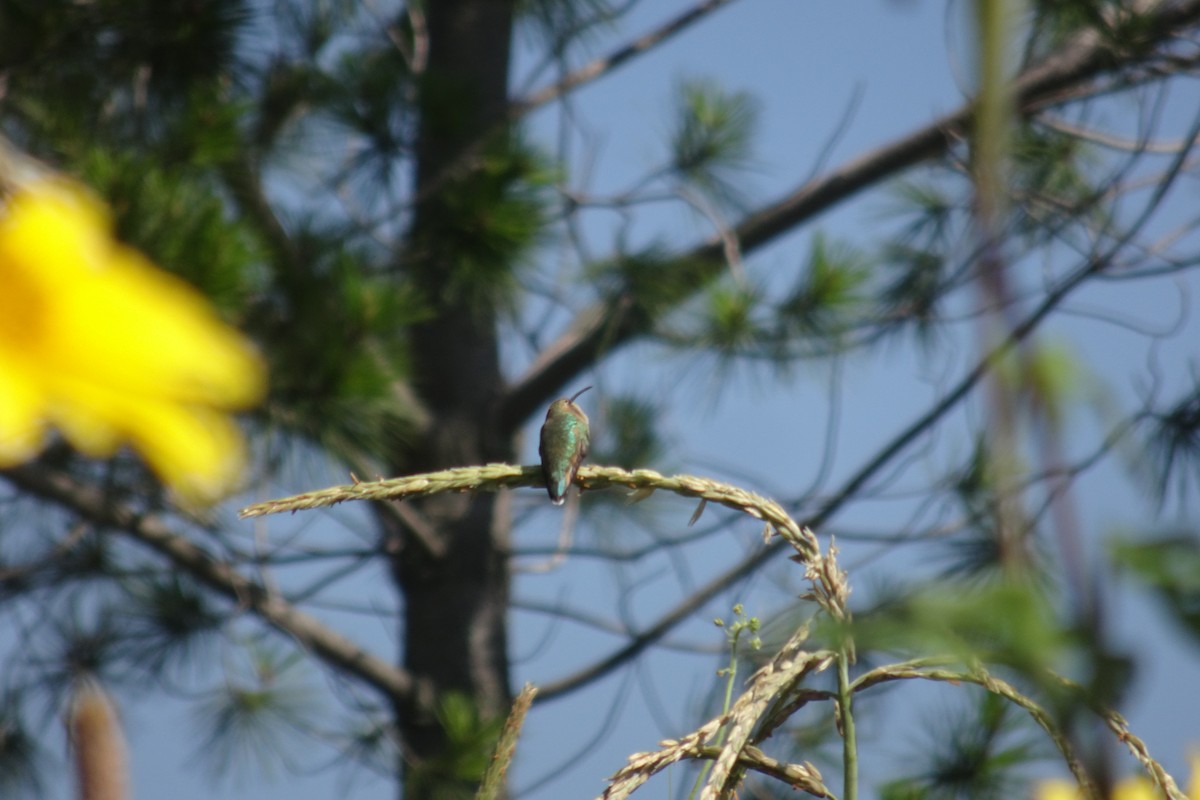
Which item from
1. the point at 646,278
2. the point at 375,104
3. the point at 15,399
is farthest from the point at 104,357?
the point at 375,104

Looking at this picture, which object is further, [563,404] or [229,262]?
[229,262]

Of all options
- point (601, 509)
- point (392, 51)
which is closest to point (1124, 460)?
point (392, 51)

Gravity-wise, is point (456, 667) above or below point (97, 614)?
below

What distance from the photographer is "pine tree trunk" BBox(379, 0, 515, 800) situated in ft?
6.11

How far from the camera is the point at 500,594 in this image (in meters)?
1.99

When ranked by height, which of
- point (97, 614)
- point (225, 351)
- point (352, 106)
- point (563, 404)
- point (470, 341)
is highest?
point (352, 106)

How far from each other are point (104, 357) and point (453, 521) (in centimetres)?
188

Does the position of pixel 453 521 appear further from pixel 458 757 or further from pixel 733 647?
pixel 733 647

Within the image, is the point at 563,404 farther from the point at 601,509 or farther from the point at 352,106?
the point at 601,509

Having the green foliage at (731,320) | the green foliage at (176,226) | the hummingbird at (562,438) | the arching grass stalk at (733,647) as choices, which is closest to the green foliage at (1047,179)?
the green foliage at (731,320)

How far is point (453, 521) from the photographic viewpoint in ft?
6.39

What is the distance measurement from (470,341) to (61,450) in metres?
0.62

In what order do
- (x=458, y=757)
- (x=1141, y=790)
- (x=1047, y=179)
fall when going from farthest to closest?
(x=1047, y=179), (x=458, y=757), (x=1141, y=790)

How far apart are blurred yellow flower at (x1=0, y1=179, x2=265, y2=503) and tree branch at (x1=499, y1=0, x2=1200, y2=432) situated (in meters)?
1.57
